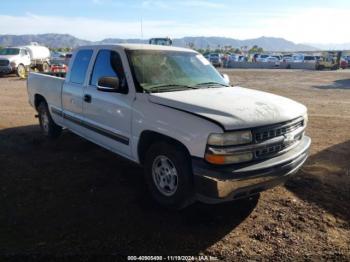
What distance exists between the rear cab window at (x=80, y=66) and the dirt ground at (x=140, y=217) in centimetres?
137

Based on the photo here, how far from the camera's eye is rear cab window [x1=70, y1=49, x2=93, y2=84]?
17.8ft

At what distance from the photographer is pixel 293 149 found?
4.05m

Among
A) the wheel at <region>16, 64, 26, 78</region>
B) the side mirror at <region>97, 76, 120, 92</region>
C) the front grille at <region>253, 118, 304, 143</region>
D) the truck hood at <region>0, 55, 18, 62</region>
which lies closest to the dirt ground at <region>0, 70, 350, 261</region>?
the front grille at <region>253, 118, 304, 143</region>

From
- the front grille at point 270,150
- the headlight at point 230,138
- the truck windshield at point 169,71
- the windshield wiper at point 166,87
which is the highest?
the truck windshield at point 169,71

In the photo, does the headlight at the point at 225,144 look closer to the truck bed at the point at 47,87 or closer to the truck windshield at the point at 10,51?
the truck bed at the point at 47,87

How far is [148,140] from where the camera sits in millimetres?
4246

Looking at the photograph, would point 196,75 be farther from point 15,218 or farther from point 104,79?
point 15,218

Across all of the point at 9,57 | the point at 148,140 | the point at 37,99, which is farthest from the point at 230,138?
the point at 9,57

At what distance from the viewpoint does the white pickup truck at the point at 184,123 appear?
3441 millimetres

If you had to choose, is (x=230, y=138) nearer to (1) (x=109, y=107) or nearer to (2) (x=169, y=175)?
(2) (x=169, y=175)

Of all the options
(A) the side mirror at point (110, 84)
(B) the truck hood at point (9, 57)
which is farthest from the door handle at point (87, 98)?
(B) the truck hood at point (9, 57)

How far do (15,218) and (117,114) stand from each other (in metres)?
1.73

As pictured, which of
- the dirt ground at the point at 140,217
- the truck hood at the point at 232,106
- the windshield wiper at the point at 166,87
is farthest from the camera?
the windshield wiper at the point at 166,87

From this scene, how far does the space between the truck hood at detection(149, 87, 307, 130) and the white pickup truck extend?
10 mm
